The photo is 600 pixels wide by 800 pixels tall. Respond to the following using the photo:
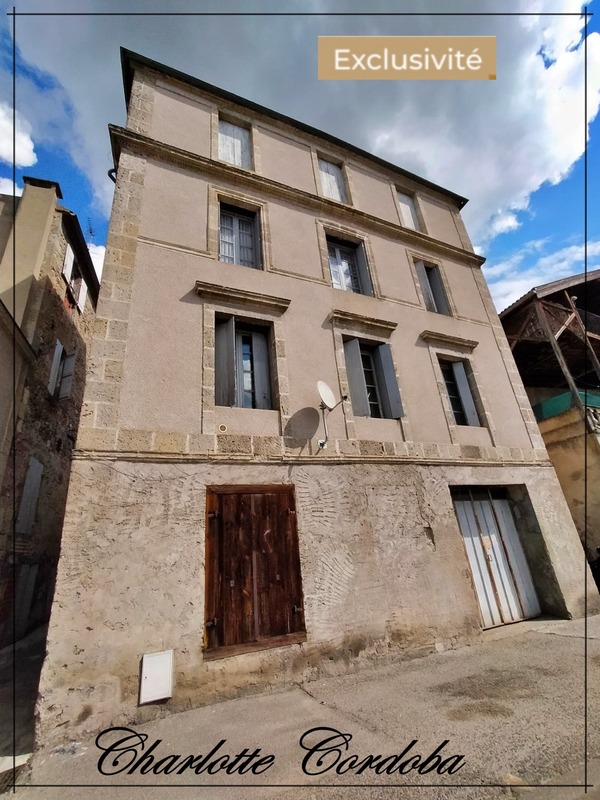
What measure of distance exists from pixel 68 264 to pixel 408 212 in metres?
9.47

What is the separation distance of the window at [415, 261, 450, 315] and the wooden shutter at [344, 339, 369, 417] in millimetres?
3001

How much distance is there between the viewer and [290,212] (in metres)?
7.58

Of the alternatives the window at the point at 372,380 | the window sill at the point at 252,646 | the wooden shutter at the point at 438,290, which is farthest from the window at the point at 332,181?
the window sill at the point at 252,646

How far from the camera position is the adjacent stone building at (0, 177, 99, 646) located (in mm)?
6344

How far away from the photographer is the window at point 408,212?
9.62 m

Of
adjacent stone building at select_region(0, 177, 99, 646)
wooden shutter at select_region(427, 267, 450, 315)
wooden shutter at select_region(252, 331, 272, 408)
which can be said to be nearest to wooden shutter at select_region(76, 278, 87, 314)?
adjacent stone building at select_region(0, 177, 99, 646)

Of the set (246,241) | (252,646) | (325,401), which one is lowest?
(252,646)

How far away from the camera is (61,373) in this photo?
8.77 m

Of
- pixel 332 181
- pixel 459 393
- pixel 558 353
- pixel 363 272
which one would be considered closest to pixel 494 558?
pixel 459 393

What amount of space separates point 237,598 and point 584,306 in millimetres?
17213

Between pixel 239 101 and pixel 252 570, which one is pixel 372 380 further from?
pixel 239 101

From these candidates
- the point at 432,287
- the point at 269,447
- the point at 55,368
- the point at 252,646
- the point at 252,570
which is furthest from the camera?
the point at 432,287

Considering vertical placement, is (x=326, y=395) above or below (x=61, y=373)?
below

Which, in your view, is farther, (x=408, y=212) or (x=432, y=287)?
(x=408, y=212)
